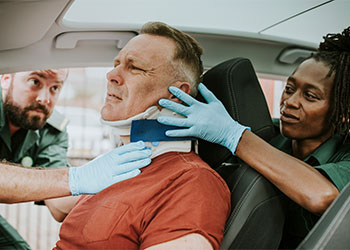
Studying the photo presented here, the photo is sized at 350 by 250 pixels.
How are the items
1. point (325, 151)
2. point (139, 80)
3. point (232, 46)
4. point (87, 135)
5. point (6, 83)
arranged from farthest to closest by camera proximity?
point (87, 135) < point (6, 83) < point (232, 46) < point (325, 151) < point (139, 80)

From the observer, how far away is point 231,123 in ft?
4.48

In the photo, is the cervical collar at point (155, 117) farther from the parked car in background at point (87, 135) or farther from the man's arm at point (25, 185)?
the parked car in background at point (87, 135)

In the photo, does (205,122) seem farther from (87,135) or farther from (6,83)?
(87,135)

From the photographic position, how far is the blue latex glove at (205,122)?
1.35 m

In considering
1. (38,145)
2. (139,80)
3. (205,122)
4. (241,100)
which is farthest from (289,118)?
(38,145)

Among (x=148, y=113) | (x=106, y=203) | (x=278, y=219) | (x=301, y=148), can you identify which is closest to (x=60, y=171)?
(x=106, y=203)

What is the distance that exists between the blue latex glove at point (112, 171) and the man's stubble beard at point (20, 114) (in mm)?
1104

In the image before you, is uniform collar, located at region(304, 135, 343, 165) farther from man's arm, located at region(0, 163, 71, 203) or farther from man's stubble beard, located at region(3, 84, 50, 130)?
man's stubble beard, located at region(3, 84, 50, 130)

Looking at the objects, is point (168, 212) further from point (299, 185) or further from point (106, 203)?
point (299, 185)

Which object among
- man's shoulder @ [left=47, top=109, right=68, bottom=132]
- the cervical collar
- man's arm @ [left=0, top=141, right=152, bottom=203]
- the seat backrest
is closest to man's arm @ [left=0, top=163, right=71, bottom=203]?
man's arm @ [left=0, top=141, right=152, bottom=203]

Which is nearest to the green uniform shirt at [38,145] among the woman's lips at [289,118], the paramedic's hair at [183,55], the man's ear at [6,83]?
the man's ear at [6,83]

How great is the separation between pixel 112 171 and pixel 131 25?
2.79 feet

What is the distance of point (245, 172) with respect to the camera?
4.50 ft

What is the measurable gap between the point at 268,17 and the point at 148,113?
3.07ft
